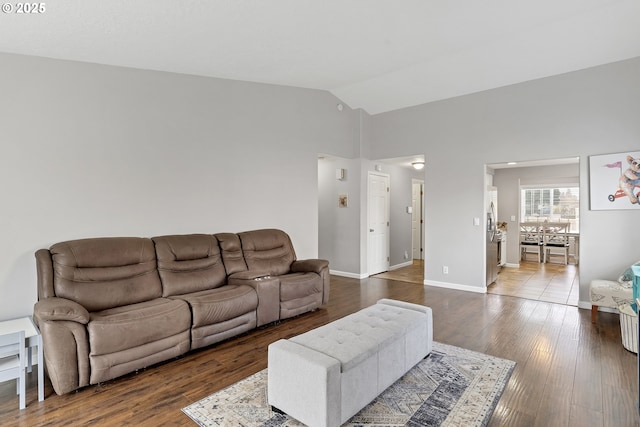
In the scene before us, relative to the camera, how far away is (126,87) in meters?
3.57

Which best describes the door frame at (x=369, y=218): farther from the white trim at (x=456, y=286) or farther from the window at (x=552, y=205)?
the window at (x=552, y=205)

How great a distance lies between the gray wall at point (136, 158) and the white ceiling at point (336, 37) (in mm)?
256

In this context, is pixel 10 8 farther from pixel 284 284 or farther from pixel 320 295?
pixel 320 295

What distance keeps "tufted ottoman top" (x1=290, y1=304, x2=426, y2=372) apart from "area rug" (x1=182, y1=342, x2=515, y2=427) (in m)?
0.38

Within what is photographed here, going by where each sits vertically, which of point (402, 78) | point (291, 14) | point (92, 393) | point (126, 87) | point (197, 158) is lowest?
point (92, 393)

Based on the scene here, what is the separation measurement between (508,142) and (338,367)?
4.59 meters

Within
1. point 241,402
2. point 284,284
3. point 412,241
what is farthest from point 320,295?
point 412,241

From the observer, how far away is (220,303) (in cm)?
326

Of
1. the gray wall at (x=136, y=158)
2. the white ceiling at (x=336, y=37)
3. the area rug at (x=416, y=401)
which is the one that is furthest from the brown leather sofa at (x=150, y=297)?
the white ceiling at (x=336, y=37)

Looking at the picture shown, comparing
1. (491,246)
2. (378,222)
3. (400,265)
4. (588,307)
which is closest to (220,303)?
(378,222)

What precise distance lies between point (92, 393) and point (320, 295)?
2567mm

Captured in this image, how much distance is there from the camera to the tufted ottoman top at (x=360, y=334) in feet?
7.10

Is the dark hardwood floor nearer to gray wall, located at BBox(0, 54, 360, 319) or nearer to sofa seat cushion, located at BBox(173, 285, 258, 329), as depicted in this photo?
sofa seat cushion, located at BBox(173, 285, 258, 329)

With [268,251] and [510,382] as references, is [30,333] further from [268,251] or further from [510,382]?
[510,382]
